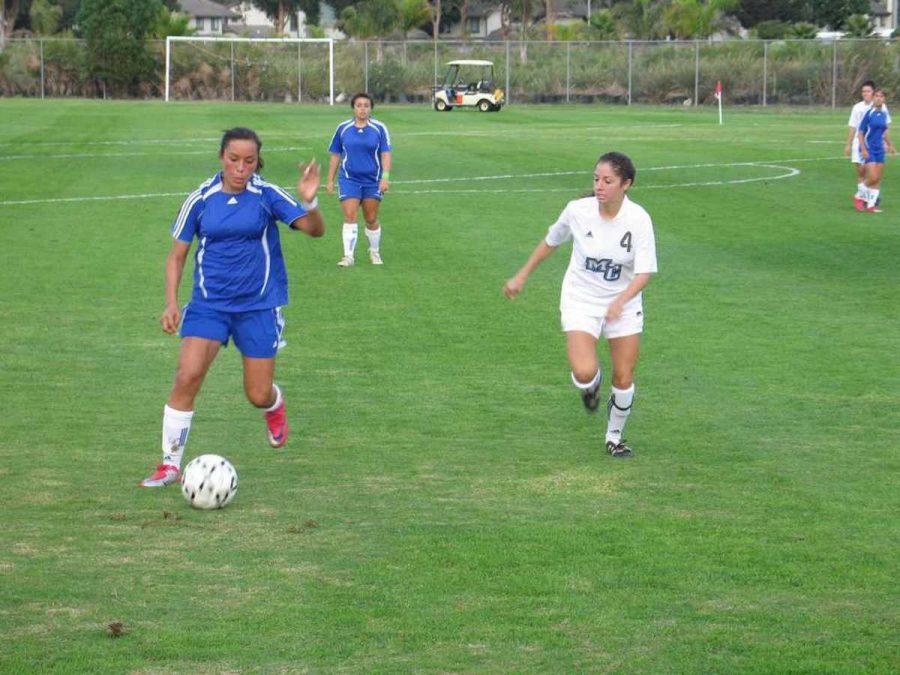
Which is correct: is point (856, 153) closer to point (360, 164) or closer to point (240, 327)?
point (360, 164)

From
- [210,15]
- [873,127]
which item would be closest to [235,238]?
[873,127]

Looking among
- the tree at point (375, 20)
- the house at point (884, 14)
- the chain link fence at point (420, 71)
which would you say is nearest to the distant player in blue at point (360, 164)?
the chain link fence at point (420, 71)

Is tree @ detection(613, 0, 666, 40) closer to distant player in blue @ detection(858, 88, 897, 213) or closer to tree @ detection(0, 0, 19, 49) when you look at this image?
tree @ detection(0, 0, 19, 49)

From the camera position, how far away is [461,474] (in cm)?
934

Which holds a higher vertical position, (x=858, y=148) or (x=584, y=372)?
(x=858, y=148)

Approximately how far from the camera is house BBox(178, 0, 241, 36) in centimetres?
14450

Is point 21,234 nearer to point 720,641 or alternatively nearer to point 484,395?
point 484,395

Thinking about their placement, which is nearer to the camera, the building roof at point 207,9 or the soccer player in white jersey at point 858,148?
the soccer player in white jersey at point 858,148

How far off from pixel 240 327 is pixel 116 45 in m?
63.1

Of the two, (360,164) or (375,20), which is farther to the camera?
(375,20)

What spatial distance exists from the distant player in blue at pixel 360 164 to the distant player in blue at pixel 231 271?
955 centimetres

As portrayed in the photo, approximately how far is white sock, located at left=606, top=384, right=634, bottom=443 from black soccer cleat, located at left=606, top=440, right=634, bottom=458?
0.08ft

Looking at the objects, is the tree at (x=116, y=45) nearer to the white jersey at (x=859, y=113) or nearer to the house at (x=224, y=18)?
the white jersey at (x=859, y=113)

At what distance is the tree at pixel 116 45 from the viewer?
6950 centimetres
